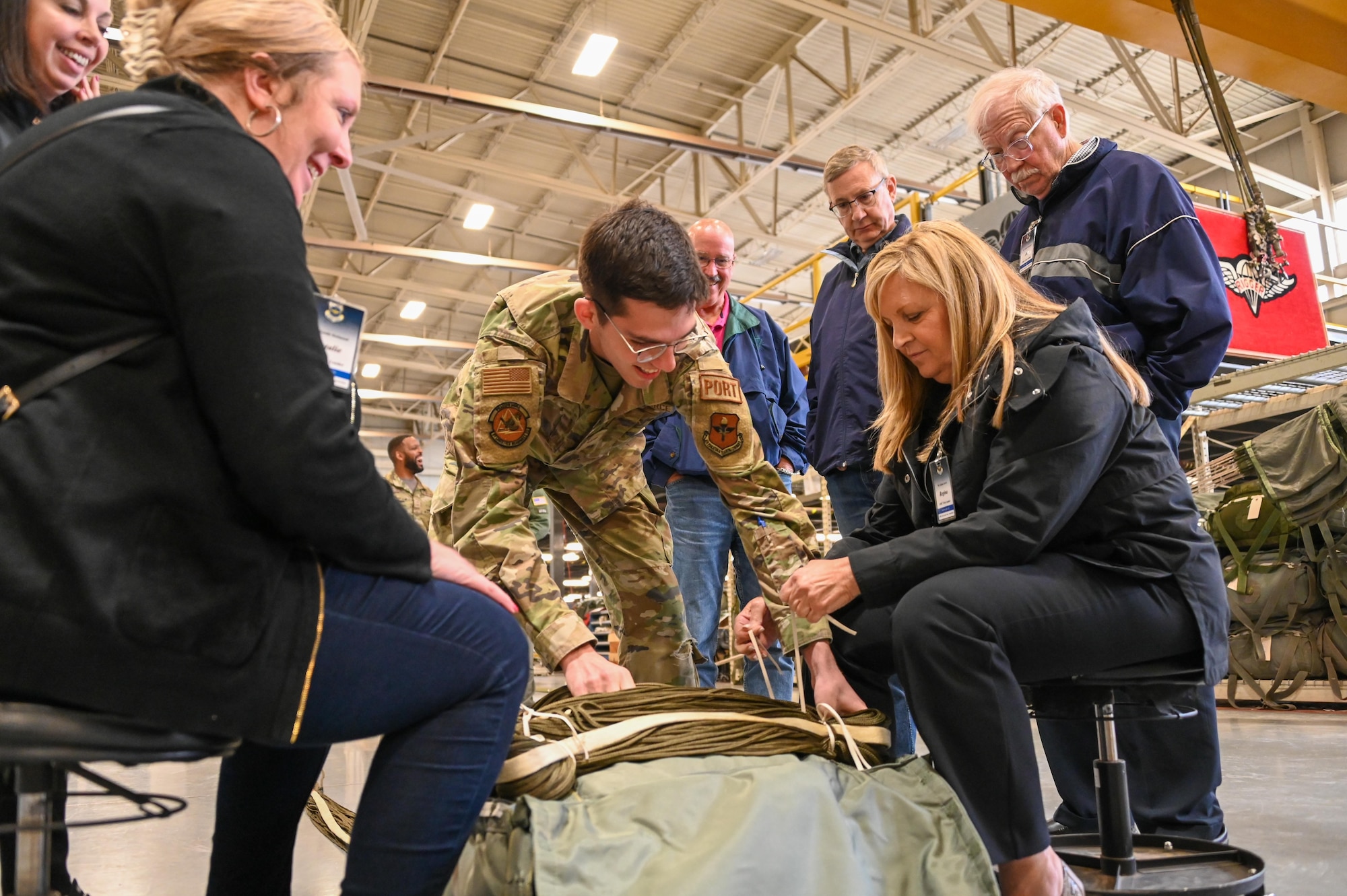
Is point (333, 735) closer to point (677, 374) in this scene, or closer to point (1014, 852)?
point (1014, 852)

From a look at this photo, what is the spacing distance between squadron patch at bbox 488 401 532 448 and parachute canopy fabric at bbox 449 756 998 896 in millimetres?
733

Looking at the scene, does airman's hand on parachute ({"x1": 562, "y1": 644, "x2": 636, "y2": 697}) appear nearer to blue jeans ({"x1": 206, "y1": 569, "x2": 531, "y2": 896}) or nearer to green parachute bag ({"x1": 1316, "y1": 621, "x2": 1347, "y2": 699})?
blue jeans ({"x1": 206, "y1": 569, "x2": 531, "y2": 896})

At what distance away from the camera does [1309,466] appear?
524cm

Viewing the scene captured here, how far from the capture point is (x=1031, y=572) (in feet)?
5.06

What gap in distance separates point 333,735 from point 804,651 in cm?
97

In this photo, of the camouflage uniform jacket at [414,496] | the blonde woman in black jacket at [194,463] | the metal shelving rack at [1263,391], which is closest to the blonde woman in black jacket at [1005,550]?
the blonde woman in black jacket at [194,463]

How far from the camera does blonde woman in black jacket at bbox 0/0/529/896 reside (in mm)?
894

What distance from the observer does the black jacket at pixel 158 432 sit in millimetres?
888

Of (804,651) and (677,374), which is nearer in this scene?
(804,651)

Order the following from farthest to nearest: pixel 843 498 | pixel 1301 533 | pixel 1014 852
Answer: pixel 1301 533 < pixel 843 498 < pixel 1014 852

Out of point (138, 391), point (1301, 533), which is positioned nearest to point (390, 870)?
point (138, 391)

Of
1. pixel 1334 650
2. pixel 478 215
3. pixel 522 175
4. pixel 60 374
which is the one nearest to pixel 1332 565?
pixel 1334 650

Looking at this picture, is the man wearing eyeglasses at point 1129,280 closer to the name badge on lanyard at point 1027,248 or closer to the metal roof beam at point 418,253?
the name badge on lanyard at point 1027,248

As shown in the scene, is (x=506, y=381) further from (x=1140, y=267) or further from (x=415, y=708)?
(x=1140, y=267)
